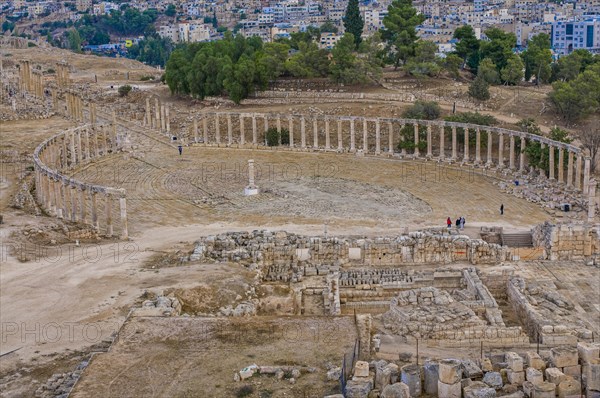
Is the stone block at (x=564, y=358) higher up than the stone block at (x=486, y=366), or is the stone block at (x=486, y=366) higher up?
the stone block at (x=564, y=358)

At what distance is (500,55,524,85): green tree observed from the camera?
272 feet

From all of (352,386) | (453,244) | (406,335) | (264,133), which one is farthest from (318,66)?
(352,386)

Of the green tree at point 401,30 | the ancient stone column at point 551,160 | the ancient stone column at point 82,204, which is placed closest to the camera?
the ancient stone column at point 82,204

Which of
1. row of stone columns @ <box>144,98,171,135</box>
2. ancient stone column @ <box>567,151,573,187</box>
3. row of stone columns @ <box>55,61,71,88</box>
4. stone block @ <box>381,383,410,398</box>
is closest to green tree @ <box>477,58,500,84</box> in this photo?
row of stone columns @ <box>144,98,171,135</box>

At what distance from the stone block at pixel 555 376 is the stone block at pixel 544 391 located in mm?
118

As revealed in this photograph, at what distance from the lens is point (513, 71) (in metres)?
82.8

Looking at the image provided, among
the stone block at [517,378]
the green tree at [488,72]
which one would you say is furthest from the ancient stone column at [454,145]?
the stone block at [517,378]

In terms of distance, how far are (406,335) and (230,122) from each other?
44.0m

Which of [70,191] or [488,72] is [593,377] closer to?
[70,191]

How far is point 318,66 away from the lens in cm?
8675

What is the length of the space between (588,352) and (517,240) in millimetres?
24099

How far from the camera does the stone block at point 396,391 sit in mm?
18484

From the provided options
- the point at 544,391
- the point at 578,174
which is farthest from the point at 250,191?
the point at 544,391

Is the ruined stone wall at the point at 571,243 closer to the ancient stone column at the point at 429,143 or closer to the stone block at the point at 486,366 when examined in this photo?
the stone block at the point at 486,366
